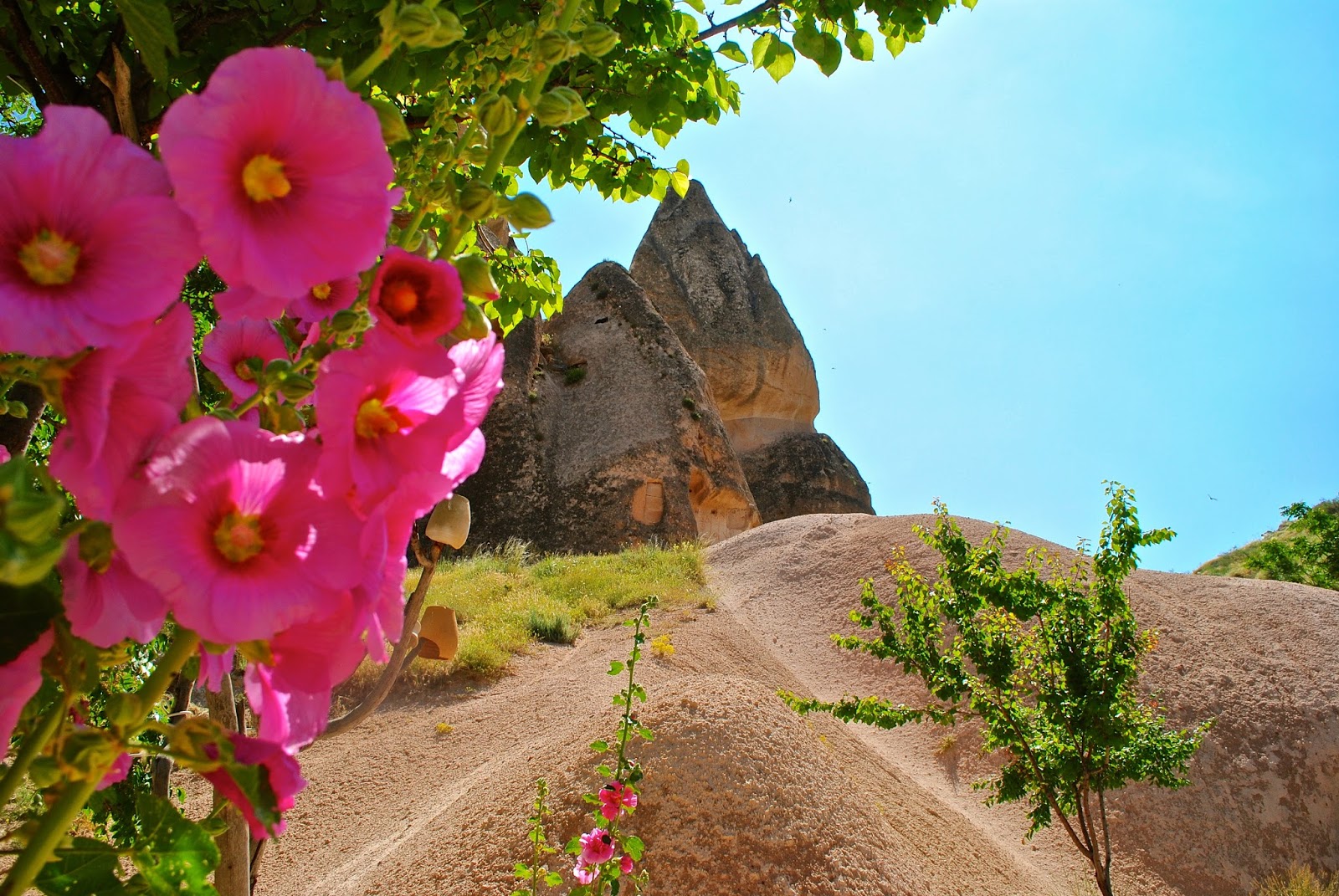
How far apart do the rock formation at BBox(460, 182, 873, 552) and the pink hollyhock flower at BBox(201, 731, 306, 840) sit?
605 inches

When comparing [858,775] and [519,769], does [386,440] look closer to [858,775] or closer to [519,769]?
[519,769]

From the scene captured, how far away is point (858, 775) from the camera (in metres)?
5.78

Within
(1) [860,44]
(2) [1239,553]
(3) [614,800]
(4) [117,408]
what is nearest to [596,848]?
(3) [614,800]

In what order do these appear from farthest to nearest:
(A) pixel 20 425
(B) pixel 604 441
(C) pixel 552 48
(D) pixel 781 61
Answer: (B) pixel 604 441 → (D) pixel 781 61 → (A) pixel 20 425 → (C) pixel 552 48

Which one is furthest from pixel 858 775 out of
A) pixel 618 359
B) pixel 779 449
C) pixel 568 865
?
pixel 779 449

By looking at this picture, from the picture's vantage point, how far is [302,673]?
0.50 metres

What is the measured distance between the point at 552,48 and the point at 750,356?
27.6m

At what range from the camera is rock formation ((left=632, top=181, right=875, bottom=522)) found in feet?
87.3

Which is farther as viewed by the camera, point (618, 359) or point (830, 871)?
point (618, 359)

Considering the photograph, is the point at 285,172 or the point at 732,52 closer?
the point at 285,172

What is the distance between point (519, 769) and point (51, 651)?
4.43 m

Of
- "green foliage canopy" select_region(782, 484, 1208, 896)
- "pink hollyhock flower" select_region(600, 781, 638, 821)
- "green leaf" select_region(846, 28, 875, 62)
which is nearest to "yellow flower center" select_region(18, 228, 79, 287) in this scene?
"pink hollyhock flower" select_region(600, 781, 638, 821)

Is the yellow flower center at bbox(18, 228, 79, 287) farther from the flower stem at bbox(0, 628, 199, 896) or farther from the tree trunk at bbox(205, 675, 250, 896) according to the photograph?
the tree trunk at bbox(205, 675, 250, 896)

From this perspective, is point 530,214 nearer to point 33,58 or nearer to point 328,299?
point 328,299
